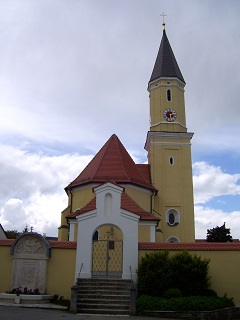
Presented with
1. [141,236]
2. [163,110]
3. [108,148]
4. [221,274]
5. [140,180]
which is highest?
[163,110]

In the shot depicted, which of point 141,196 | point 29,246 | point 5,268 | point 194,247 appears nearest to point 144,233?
point 141,196

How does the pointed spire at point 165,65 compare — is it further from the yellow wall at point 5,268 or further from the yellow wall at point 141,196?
the yellow wall at point 5,268

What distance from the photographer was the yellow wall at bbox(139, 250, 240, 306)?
54.3ft

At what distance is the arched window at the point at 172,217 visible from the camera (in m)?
30.8

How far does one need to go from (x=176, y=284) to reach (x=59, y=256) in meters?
5.32

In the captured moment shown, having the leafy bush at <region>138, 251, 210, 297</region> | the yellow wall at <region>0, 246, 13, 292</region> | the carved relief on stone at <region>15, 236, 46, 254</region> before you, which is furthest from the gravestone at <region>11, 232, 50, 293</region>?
the leafy bush at <region>138, 251, 210, 297</region>

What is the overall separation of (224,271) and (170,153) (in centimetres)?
1708

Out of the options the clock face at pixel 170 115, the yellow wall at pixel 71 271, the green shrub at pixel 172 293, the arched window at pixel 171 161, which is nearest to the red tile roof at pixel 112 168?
the arched window at pixel 171 161

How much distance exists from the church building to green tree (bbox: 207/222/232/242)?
4.91ft

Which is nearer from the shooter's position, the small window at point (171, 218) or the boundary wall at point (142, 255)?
the boundary wall at point (142, 255)

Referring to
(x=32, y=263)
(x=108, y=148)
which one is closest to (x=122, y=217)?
(x=32, y=263)

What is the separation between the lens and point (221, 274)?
16.8 metres

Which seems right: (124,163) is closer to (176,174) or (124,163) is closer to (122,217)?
(176,174)

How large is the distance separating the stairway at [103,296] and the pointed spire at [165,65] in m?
23.1
